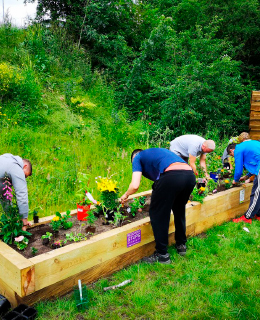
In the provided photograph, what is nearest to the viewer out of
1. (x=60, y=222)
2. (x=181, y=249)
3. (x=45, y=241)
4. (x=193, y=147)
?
(x=45, y=241)

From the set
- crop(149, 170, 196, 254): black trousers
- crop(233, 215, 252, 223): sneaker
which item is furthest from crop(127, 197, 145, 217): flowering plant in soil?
crop(233, 215, 252, 223): sneaker

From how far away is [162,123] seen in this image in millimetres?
8594

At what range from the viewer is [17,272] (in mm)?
2469

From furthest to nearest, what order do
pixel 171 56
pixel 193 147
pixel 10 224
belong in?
pixel 171 56 < pixel 193 147 < pixel 10 224

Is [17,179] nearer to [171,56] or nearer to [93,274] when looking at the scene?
[93,274]

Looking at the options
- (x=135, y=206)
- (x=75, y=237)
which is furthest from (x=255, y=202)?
(x=75, y=237)

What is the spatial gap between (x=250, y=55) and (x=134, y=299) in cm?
1309

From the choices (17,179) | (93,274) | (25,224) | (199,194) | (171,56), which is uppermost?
(171,56)

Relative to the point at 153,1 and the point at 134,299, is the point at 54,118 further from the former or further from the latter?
the point at 153,1

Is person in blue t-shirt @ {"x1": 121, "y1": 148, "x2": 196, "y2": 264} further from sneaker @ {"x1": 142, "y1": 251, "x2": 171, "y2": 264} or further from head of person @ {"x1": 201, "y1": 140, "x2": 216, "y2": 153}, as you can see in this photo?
head of person @ {"x1": 201, "y1": 140, "x2": 216, "y2": 153}

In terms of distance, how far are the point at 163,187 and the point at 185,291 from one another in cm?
106

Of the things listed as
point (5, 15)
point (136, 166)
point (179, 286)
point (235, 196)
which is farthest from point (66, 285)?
point (5, 15)

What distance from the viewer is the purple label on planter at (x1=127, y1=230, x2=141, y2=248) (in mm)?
3400

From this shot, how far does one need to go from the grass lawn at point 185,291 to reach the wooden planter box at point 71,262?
4.5 inches
